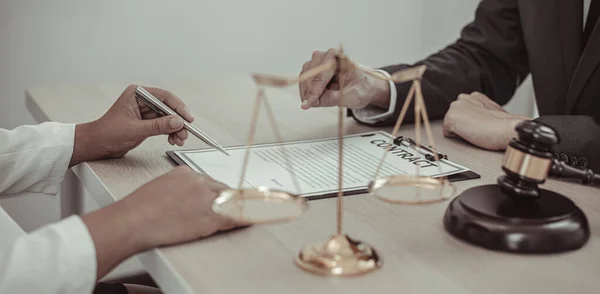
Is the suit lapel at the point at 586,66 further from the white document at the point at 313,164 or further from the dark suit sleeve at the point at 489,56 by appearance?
the white document at the point at 313,164

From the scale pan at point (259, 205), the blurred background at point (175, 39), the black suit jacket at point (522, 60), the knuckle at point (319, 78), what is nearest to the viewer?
the scale pan at point (259, 205)

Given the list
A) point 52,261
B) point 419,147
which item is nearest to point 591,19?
point 419,147

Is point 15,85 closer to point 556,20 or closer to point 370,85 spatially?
point 370,85

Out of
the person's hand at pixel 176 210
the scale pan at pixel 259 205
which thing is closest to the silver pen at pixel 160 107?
the person's hand at pixel 176 210

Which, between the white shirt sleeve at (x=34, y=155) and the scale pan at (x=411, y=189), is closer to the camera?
the scale pan at (x=411, y=189)

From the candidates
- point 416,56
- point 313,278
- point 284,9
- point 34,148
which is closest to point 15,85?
point 284,9

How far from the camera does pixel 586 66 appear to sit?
5.46 ft

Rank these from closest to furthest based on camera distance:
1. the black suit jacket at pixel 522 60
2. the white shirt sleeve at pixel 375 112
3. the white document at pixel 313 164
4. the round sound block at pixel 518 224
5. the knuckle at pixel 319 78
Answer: the round sound block at pixel 518 224 < the white document at pixel 313 164 < the knuckle at pixel 319 78 < the white shirt sleeve at pixel 375 112 < the black suit jacket at pixel 522 60

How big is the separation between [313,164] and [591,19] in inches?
33.9

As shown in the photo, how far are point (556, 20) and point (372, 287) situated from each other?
1.11m

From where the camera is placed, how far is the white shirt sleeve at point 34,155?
1.34m

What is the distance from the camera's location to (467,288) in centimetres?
86

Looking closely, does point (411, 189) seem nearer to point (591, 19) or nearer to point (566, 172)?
point (566, 172)

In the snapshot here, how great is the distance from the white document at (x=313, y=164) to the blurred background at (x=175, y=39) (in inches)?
31.4
